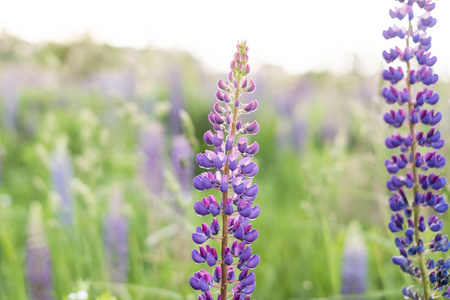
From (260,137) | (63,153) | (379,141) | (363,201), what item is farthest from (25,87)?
(379,141)

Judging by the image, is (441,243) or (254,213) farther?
(441,243)

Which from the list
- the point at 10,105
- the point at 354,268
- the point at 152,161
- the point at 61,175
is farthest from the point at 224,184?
the point at 10,105

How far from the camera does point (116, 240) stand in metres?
3.54

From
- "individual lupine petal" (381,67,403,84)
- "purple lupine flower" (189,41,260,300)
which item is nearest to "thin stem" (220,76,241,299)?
"purple lupine flower" (189,41,260,300)

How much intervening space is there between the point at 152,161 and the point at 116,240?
0.86 metres

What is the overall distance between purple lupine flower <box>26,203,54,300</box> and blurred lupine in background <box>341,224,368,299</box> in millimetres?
1937

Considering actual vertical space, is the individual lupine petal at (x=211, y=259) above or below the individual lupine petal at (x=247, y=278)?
above

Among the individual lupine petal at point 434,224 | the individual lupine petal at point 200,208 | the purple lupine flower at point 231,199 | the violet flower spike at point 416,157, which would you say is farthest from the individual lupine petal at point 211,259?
the individual lupine petal at point 434,224

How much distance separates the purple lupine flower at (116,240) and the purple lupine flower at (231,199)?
7.23 ft

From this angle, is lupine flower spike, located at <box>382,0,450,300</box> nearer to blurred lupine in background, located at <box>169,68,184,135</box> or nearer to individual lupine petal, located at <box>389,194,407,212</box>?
individual lupine petal, located at <box>389,194,407,212</box>

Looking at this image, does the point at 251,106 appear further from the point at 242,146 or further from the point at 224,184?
the point at 224,184

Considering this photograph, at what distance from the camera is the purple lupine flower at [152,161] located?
4.05m

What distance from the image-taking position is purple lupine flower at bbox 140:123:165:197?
13.3ft

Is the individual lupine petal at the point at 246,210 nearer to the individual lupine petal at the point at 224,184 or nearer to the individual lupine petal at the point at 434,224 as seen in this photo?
the individual lupine petal at the point at 224,184
